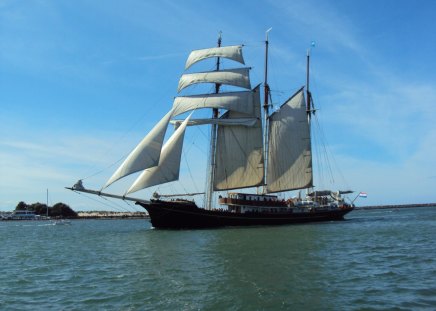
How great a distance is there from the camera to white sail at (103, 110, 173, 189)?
43.5 meters

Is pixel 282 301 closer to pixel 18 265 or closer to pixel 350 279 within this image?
pixel 350 279

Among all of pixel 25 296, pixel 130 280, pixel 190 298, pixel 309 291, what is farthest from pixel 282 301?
pixel 25 296

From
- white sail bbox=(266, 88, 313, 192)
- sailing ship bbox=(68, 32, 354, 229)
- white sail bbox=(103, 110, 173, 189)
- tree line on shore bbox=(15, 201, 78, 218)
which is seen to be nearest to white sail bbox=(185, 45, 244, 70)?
sailing ship bbox=(68, 32, 354, 229)

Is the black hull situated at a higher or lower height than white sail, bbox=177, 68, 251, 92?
lower

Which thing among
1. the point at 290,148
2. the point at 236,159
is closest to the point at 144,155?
the point at 236,159

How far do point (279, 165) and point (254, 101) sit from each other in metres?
9.81

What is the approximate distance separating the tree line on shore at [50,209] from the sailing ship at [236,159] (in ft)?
339

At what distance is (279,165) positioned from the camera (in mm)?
64188

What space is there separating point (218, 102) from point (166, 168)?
16.0m

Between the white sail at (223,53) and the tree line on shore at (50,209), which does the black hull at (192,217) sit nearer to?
the white sail at (223,53)

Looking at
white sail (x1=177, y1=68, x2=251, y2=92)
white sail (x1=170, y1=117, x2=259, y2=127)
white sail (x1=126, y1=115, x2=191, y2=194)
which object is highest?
white sail (x1=177, y1=68, x2=251, y2=92)

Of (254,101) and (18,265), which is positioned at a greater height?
(254,101)

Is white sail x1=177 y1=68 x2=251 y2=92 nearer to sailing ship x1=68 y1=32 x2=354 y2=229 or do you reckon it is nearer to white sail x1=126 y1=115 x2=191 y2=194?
sailing ship x1=68 y1=32 x2=354 y2=229

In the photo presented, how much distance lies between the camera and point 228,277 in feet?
66.5
